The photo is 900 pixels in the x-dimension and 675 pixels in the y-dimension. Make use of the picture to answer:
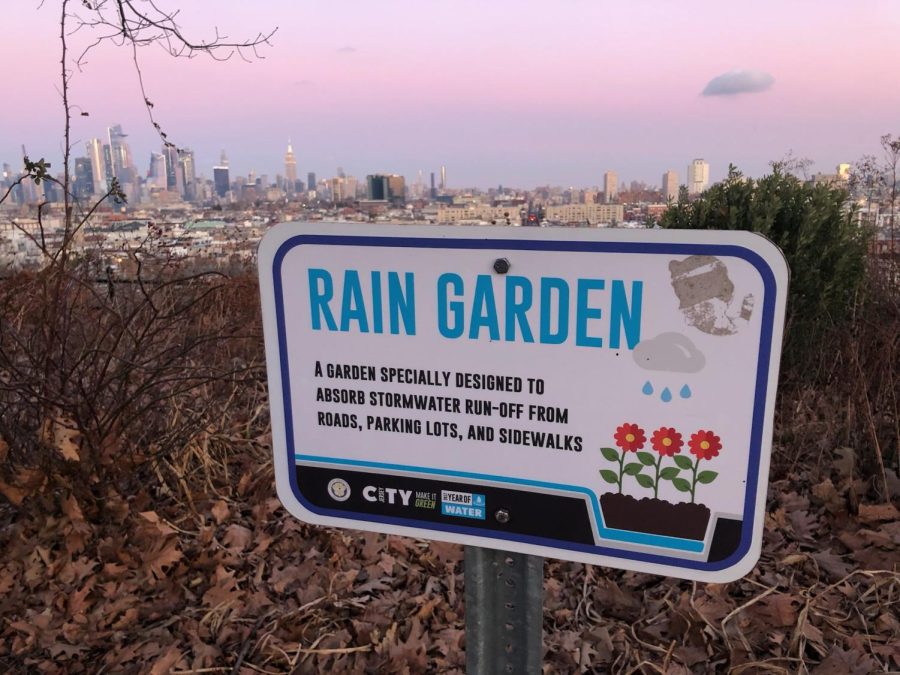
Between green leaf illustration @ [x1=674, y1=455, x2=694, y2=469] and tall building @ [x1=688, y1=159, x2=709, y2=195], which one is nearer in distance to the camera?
green leaf illustration @ [x1=674, y1=455, x2=694, y2=469]

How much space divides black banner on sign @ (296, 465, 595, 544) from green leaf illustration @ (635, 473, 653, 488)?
0.10 meters

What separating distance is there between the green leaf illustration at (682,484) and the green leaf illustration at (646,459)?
0.04 meters

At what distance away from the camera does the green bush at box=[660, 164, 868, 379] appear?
4.29 metres

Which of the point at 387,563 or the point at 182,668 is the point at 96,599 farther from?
the point at 387,563

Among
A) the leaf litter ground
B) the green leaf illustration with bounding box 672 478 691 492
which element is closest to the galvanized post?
the green leaf illustration with bounding box 672 478 691 492

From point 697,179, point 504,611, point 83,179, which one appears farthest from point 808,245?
point 83,179

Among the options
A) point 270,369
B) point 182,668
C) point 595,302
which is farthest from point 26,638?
point 595,302

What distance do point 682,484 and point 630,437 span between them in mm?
102

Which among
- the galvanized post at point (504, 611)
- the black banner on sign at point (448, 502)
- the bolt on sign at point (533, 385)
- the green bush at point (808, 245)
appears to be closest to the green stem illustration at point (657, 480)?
the bolt on sign at point (533, 385)

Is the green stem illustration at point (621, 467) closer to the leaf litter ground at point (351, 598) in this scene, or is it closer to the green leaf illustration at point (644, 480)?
the green leaf illustration at point (644, 480)

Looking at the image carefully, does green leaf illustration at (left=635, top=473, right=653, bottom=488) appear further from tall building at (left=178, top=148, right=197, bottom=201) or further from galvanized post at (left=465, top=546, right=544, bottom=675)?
tall building at (left=178, top=148, right=197, bottom=201)

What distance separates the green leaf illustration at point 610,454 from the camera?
1029mm

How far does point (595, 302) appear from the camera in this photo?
100 centimetres

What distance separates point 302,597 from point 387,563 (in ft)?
1.24
